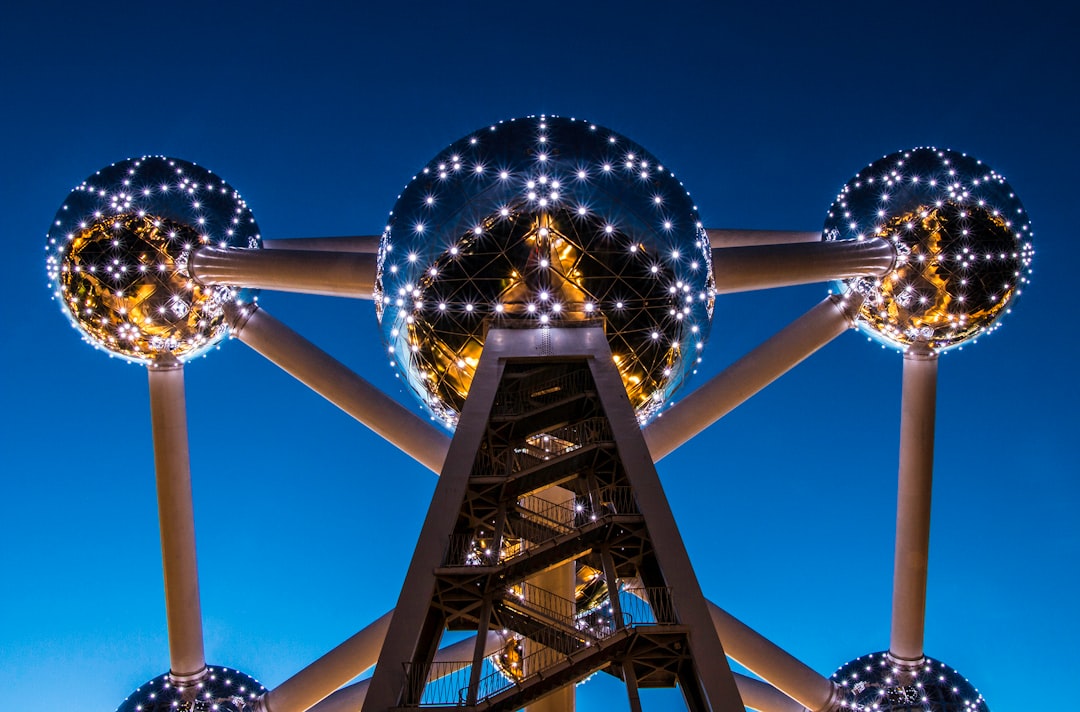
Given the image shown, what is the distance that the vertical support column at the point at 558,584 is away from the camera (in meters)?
16.6

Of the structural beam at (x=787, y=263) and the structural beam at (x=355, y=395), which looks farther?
the structural beam at (x=355, y=395)

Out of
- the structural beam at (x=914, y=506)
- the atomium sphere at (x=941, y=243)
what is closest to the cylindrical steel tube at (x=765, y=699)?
the structural beam at (x=914, y=506)

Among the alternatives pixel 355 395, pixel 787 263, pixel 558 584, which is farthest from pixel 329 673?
pixel 787 263

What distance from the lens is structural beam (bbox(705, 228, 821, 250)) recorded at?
73.0ft

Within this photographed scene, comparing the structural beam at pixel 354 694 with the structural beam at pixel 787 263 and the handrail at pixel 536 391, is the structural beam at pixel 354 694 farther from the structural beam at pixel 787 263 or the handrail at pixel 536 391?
Result: the structural beam at pixel 787 263

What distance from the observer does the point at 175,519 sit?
64.4 feet

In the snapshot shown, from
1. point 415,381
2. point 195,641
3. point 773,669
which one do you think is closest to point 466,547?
point 415,381

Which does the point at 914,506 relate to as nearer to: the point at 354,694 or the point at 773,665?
the point at 773,665

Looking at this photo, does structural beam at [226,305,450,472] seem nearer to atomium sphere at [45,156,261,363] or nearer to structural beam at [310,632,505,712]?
atomium sphere at [45,156,261,363]

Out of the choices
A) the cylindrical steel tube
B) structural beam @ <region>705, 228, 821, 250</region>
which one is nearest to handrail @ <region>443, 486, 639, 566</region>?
the cylindrical steel tube

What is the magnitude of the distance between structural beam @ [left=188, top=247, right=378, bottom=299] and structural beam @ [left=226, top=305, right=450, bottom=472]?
→ 1.24m

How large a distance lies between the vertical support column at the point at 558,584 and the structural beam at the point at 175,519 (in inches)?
287

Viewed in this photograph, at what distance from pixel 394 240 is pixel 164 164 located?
22.3 ft

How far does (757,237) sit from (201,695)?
15627 millimetres
